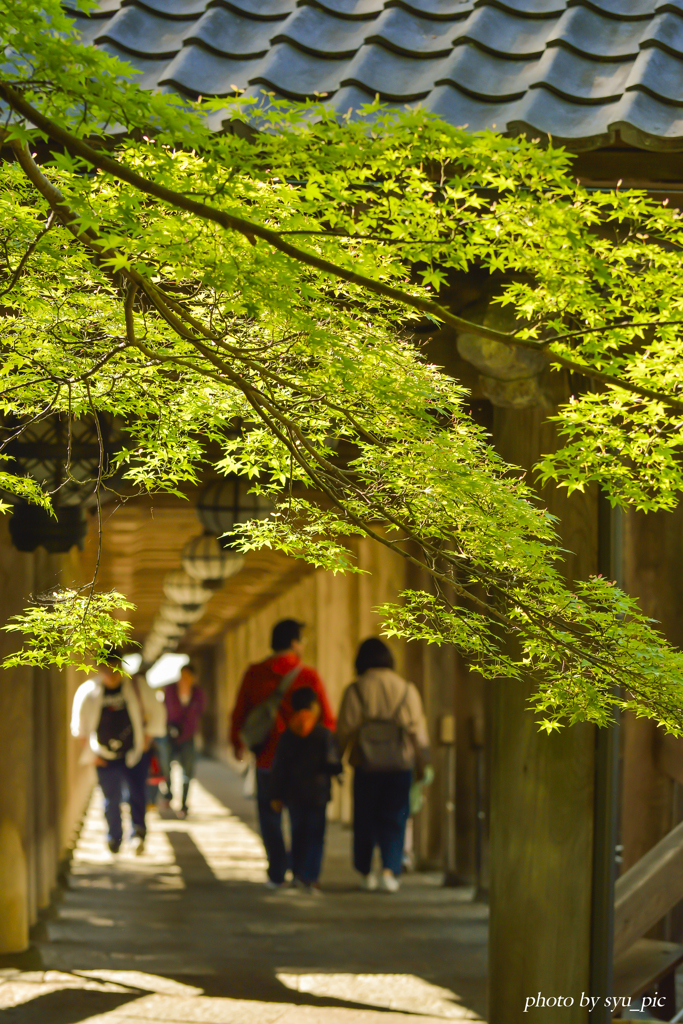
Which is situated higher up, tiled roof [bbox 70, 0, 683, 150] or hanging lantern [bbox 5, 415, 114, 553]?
tiled roof [bbox 70, 0, 683, 150]

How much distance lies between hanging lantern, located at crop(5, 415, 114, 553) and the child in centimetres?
273

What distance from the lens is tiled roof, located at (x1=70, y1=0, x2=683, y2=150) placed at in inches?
120

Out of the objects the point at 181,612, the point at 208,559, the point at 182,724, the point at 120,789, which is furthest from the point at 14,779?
the point at 181,612

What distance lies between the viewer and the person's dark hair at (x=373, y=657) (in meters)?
6.85

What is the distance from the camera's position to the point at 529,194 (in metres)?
2.21

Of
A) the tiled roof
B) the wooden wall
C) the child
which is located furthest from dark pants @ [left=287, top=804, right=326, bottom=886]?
the tiled roof

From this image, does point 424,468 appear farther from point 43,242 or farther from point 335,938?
point 335,938

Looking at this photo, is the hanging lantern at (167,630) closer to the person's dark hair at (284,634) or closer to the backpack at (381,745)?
the person's dark hair at (284,634)

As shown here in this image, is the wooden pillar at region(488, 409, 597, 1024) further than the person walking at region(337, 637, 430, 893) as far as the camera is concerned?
No

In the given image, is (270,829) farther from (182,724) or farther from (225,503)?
(182,724)

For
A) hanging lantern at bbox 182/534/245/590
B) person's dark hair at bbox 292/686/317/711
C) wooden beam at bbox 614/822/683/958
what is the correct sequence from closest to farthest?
wooden beam at bbox 614/822/683/958, person's dark hair at bbox 292/686/317/711, hanging lantern at bbox 182/534/245/590

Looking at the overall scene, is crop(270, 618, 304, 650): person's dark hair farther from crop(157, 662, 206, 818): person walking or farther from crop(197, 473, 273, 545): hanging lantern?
crop(157, 662, 206, 818): person walking

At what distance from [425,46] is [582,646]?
200 centimetres

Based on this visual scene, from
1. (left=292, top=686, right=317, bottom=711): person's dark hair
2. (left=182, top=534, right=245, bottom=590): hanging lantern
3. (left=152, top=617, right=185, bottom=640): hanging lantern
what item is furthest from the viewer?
(left=152, top=617, right=185, bottom=640): hanging lantern
